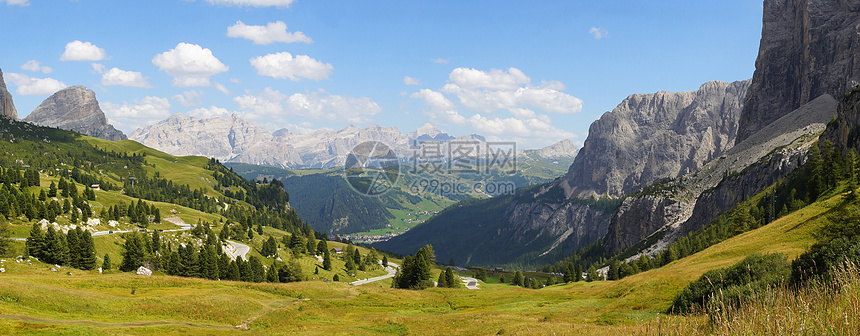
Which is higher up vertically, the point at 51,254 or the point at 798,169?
the point at 798,169

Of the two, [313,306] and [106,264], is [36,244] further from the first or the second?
[313,306]

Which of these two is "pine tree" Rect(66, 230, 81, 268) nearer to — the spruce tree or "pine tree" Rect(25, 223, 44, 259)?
the spruce tree

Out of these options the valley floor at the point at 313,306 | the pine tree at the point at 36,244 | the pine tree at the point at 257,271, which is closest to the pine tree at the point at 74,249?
the pine tree at the point at 36,244

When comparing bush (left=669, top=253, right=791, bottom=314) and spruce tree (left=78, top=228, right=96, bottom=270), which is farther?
spruce tree (left=78, top=228, right=96, bottom=270)

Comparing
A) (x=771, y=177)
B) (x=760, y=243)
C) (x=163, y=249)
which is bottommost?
(x=163, y=249)

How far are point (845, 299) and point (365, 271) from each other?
179890mm

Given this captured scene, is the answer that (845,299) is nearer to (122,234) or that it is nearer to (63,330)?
(63,330)

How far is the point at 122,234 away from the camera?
428 ft

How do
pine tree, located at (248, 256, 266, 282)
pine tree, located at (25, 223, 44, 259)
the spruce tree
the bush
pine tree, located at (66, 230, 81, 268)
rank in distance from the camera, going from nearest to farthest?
the bush → pine tree, located at (25, 223, 44, 259) → pine tree, located at (66, 230, 81, 268) → the spruce tree → pine tree, located at (248, 256, 266, 282)

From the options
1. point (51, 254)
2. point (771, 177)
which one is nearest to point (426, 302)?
point (51, 254)

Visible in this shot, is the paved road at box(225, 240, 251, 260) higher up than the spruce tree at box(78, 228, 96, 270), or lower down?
lower down

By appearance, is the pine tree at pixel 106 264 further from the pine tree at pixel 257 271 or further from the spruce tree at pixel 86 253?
the pine tree at pixel 257 271

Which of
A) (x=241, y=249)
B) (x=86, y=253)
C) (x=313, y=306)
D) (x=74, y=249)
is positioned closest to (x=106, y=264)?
(x=86, y=253)

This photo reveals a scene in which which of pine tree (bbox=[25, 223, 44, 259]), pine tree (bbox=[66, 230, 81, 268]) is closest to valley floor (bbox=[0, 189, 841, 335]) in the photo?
pine tree (bbox=[25, 223, 44, 259])
